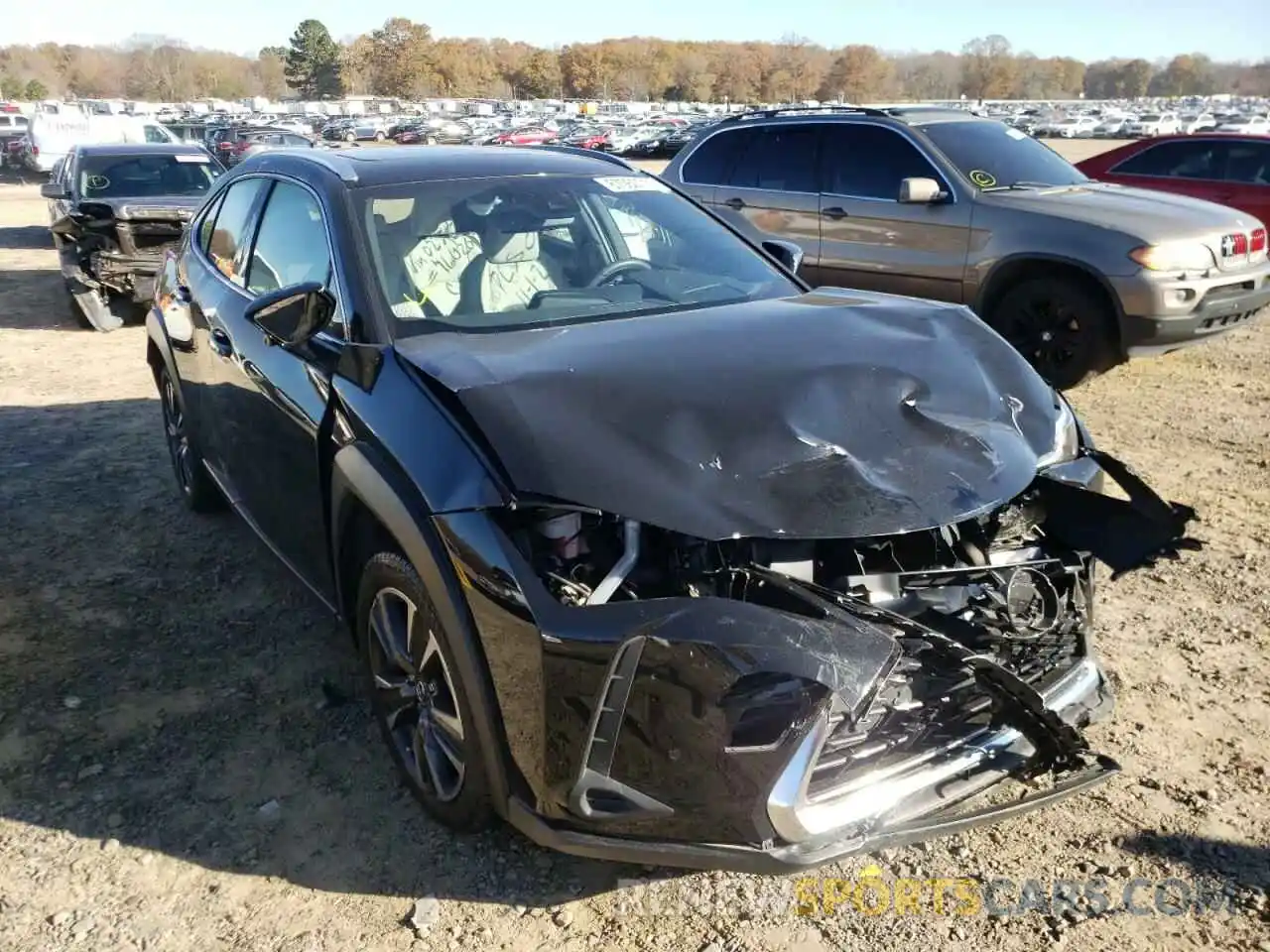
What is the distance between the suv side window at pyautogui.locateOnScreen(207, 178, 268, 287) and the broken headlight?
299 cm

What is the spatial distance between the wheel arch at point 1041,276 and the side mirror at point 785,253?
3.18m

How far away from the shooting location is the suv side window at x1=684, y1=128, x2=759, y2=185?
856 cm

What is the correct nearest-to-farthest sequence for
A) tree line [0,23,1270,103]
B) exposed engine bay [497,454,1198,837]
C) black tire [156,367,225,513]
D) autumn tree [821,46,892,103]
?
exposed engine bay [497,454,1198,837]
black tire [156,367,225,513]
tree line [0,23,1270,103]
autumn tree [821,46,892,103]

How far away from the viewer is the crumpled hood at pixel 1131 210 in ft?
21.7

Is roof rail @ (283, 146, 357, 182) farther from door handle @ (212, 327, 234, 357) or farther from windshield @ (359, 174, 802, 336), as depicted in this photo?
door handle @ (212, 327, 234, 357)

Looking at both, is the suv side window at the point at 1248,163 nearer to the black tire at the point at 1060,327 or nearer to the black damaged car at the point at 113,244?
the black tire at the point at 1060,327

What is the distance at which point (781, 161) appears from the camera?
27.2 feet

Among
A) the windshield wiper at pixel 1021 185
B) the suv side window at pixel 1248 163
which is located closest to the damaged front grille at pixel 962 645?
the windshield wiper at pixel 1021 185

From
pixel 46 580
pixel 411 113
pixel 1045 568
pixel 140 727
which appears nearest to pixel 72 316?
pixel 46 580

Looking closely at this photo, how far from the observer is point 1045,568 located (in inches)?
108

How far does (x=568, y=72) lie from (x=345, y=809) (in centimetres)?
14648

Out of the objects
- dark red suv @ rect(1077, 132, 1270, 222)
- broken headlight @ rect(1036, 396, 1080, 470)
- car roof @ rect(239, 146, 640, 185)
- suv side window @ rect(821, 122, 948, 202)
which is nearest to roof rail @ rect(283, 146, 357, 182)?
car roof @ rect(239, 146, 640, 185)

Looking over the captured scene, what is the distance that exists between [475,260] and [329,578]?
1.14 meters

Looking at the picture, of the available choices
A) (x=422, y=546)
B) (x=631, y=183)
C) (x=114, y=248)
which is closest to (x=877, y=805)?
(x=422, y=546)
